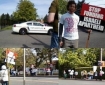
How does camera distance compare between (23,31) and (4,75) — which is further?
(4,75)

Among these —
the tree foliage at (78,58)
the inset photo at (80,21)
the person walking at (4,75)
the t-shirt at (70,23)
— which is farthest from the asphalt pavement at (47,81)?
the t-shirt at (70,23)

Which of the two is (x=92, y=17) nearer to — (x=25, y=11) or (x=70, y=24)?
(x=70, y=24)

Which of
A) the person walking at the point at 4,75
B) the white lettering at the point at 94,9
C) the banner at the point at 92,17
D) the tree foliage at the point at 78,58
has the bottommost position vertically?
the person walking at the point at 4,75

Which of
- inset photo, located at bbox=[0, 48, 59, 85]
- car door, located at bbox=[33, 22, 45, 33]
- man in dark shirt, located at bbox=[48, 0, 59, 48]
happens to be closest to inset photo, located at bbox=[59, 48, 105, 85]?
inset photo, located at bbox=[0, 48, 59, 85]

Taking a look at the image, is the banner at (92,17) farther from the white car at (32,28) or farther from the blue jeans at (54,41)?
the white car at (32,28)

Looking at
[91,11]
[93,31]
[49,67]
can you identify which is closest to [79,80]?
[49,67]

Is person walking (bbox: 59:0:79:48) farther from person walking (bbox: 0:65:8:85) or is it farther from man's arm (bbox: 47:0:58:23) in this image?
person walking (bbox: 0:65:8:85)

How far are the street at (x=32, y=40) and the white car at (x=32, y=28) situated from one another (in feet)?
0.23

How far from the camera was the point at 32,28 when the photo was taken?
15.3ft

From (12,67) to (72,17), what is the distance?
1.40m

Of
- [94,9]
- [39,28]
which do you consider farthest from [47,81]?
[94,9]

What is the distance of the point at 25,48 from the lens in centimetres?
472

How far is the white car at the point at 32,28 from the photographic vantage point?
4605 mm

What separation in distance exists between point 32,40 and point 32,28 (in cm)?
21
